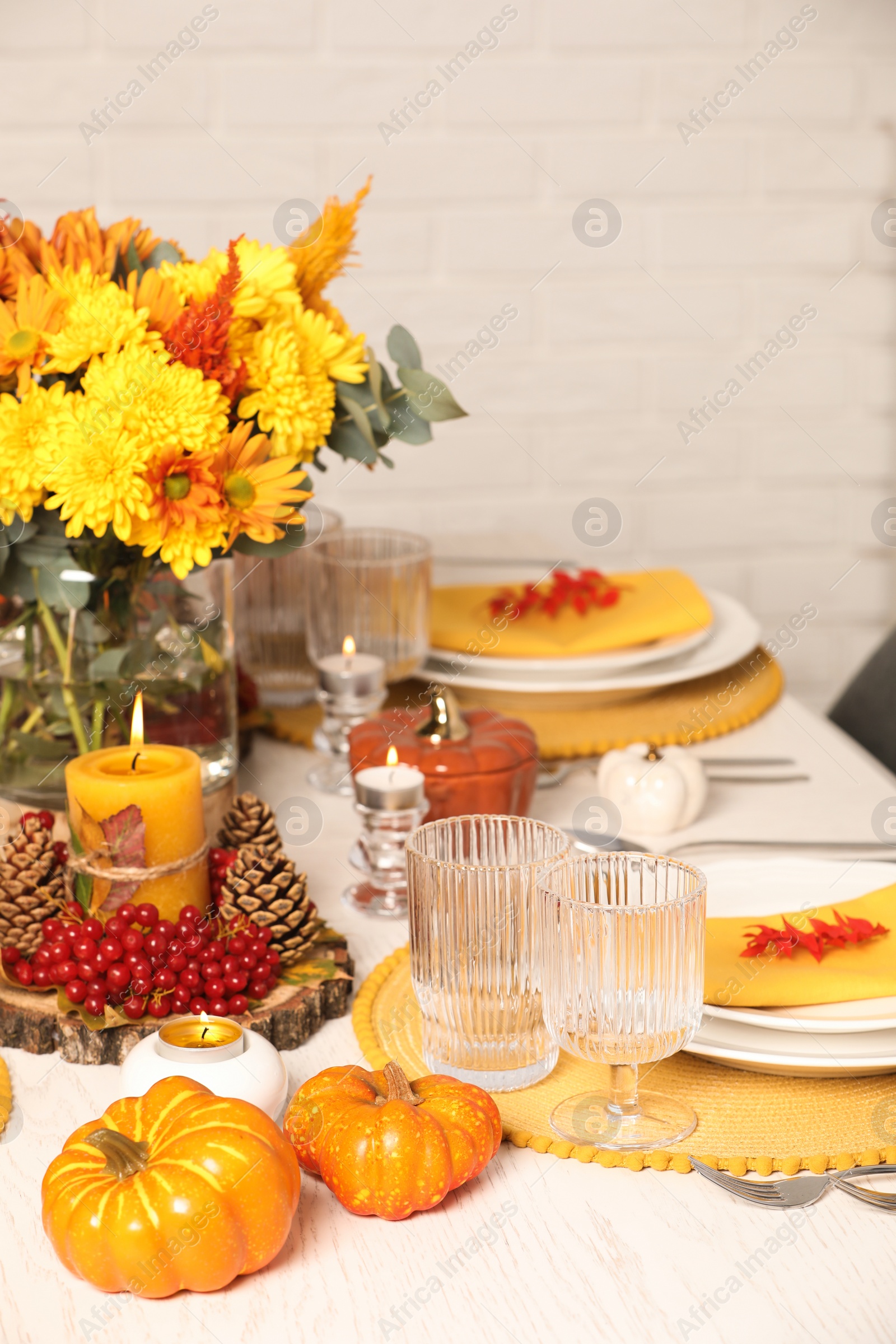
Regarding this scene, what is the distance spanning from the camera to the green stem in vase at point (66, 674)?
0.96 m

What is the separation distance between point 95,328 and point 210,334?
0.24 ft

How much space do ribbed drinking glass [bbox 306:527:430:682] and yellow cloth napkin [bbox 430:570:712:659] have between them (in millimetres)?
107

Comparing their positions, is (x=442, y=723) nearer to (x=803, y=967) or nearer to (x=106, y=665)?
(x=106, y=665)

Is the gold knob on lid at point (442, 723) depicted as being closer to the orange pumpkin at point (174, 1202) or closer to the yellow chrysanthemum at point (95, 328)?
the yellow chrysanthemum at point (95, 328)

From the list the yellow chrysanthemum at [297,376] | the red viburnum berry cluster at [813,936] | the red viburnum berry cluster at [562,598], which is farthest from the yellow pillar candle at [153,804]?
the red viburnum berry cluster at [562,598]

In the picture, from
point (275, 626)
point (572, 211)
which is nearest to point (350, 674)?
point (275, 626)

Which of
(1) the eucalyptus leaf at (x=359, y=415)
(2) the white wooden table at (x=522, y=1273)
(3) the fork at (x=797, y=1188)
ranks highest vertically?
(1) the eucalyptus leaf at (x=359, y=415)

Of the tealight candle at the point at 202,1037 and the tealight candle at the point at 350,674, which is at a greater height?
the tealight candle at the point at 350,674

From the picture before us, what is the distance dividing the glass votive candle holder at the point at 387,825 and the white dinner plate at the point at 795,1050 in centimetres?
28

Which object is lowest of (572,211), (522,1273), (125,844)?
(522,1273)

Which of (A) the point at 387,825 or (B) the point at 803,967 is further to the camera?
(A) the point at 387,825

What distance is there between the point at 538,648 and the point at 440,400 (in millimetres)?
418

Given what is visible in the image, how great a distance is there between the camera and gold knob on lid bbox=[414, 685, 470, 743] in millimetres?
1023

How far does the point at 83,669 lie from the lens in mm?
966
